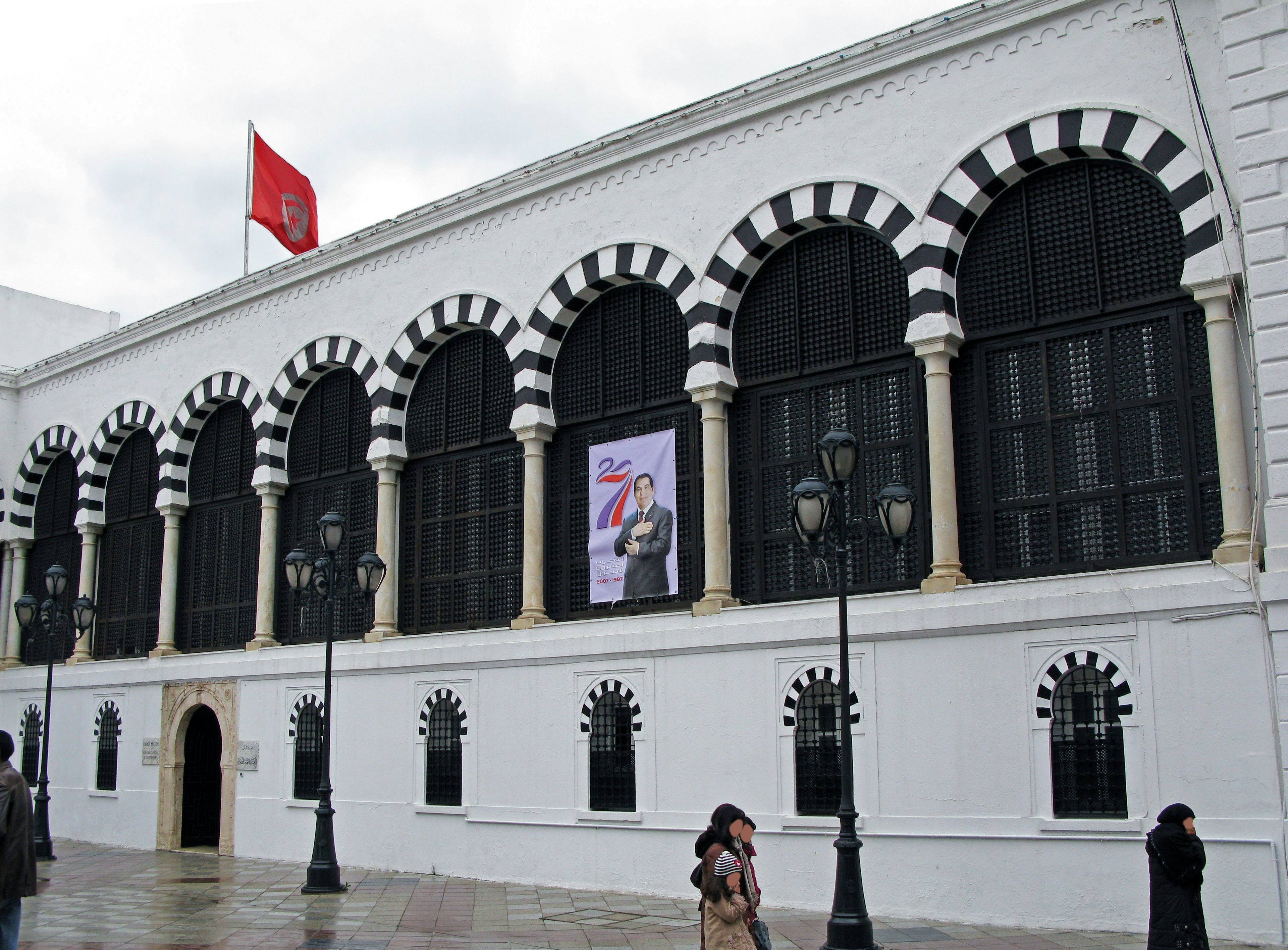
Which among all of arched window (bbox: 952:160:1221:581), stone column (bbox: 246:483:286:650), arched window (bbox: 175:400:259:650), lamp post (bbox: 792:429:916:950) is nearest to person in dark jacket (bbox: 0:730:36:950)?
lamp post (bbox: 792:429:916:950)

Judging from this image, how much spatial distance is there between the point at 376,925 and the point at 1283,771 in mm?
8262

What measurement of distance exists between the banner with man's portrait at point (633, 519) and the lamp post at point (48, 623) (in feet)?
31.1

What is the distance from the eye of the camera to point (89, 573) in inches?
886

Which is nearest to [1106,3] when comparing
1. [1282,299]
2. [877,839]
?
[1282,299]

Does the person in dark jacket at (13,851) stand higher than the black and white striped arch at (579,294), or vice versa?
the black and white striped arch at (579,294)

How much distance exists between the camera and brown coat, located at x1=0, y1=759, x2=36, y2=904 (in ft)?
24.5

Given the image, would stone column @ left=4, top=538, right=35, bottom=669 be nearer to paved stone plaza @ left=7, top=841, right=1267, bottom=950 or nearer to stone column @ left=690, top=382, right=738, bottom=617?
paved stone plaza @ left=7, top=841, right=1267, bottom=950

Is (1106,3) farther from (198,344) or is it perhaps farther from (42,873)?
(42,873)

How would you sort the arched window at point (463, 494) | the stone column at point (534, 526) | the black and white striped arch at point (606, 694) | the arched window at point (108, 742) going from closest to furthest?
1. the black and white striped arch at point (606, 694)
2. the stone column at point (534, 526)
3. the arched window at point (463, 494)
4. the arched window at point (108, 742)

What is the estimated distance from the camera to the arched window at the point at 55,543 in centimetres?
2316

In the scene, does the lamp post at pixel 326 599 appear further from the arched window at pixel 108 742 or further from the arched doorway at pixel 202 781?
the arched window at pixel 108 742

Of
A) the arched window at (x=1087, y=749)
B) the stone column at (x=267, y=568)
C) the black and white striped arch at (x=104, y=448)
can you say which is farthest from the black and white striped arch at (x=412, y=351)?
the arched window at (x=1087, y=749)

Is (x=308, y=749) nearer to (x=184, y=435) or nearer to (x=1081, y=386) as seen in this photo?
(x=184, y=435)

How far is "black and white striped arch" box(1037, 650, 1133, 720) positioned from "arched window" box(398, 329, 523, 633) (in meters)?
7.05
